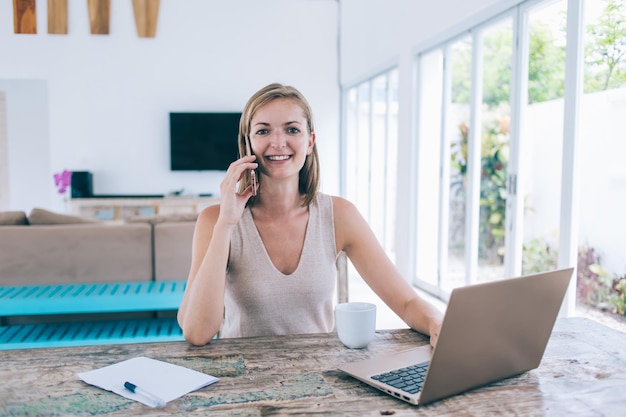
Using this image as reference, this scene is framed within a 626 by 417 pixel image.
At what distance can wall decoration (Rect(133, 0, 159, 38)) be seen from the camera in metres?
7.06

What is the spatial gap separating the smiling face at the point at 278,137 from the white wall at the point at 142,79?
6.00 metres

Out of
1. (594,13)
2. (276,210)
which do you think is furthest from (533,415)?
(594,13)

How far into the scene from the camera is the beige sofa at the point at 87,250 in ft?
9.76

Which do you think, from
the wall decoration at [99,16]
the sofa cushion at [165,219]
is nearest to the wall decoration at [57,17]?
the wall decoration at [99,16]

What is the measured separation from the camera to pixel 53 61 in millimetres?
7008

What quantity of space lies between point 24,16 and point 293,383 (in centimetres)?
741

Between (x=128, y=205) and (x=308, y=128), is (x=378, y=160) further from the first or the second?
(x=308, y=128)

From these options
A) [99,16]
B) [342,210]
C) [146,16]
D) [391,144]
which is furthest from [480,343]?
[99,16]

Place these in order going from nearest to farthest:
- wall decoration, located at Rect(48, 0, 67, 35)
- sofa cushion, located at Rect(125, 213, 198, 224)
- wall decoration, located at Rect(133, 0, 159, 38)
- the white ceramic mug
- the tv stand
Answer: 1. the white ceramic mug
2. sofa cushion, located at Rect(125, 213, 198, 224)
3. the tv stand
4. wall decoration, located at Rect(48, 0, 67, 35)
5. wall decoration, located at Rect(133, 0, 159, 38)

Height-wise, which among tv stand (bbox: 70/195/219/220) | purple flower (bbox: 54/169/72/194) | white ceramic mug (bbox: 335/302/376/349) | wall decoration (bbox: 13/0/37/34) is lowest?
tv stand (bbox: 70/195/219/220)

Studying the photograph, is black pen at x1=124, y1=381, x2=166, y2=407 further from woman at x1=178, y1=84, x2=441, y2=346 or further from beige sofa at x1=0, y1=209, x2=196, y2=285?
beige sofa at x1=0, y1=209, x2=196, y2=285

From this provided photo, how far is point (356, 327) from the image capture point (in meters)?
1.13

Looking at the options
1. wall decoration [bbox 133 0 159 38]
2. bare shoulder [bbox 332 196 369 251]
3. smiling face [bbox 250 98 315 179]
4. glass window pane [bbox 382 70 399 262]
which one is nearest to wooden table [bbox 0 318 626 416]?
bare shoulder [bbox 332 196 369 251]

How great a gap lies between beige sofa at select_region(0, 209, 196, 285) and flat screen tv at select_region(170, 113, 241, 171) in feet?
13.6
